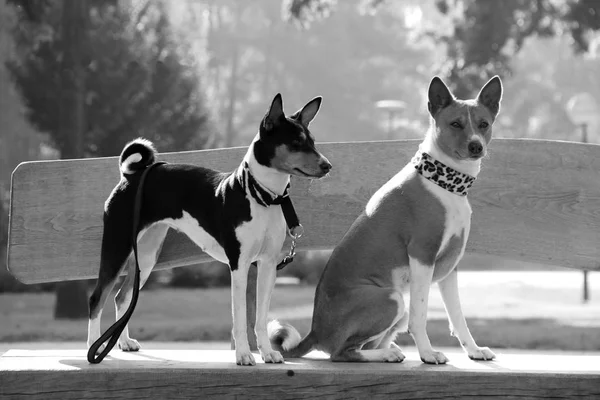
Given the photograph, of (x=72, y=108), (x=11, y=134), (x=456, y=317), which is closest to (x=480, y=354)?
(x=456, y=317)

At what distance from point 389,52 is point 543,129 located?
9521mm

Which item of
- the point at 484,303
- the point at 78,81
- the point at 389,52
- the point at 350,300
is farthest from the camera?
the point at 389,52

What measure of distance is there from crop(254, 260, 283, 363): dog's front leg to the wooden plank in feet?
0.23

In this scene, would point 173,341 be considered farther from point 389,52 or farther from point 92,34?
point 389,52

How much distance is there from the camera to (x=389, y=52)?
46406 millimetres

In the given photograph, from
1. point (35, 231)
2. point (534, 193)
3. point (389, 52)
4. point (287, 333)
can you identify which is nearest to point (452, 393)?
point (287, 333)

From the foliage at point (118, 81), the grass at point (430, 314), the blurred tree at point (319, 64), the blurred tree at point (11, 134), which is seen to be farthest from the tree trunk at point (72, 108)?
the blurred tree at point (319, 64)

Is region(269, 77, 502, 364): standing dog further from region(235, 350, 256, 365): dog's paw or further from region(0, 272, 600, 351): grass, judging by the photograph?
region(0, 272, 600, 351): grass

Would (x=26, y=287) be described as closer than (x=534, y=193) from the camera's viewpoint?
No

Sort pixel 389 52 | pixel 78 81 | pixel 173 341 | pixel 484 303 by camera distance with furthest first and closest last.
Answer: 1. pixel 389 52
2. pixel 484 303
3. pixel 78 81
4. pixel 173 341

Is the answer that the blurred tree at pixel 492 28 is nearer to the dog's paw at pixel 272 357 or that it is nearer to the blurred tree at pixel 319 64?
the dog's paw at pixel 272 357

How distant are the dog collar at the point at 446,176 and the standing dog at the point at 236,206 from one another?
0.46 m

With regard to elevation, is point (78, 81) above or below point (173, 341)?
above

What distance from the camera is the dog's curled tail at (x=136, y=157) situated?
379cm
